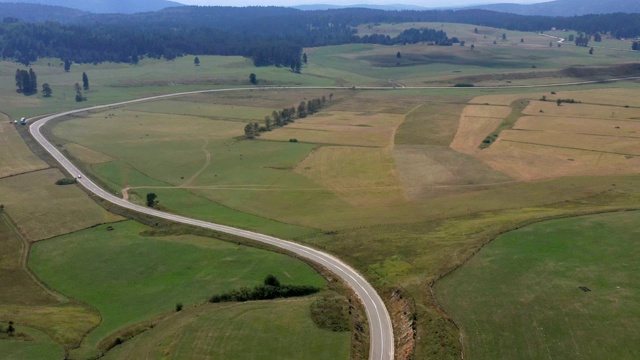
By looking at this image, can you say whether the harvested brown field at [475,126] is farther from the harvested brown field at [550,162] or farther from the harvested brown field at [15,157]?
the harvested brown field at [15,157]

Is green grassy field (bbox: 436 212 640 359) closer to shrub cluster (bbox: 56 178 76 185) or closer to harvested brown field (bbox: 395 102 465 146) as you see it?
harvested brown field (bbox: 395 102 465 146)

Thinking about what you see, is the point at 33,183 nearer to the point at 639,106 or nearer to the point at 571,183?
the point at 571,183

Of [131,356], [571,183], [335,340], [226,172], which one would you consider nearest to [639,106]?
[571,183]

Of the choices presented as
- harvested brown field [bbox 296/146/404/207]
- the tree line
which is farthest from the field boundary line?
the tree line

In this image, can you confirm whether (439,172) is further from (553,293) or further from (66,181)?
(66,181)

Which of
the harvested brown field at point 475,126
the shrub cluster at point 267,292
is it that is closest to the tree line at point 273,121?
the harvested brown field at point 475,126

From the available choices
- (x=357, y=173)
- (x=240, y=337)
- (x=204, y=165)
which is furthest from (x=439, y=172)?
(x=240, y=337)
